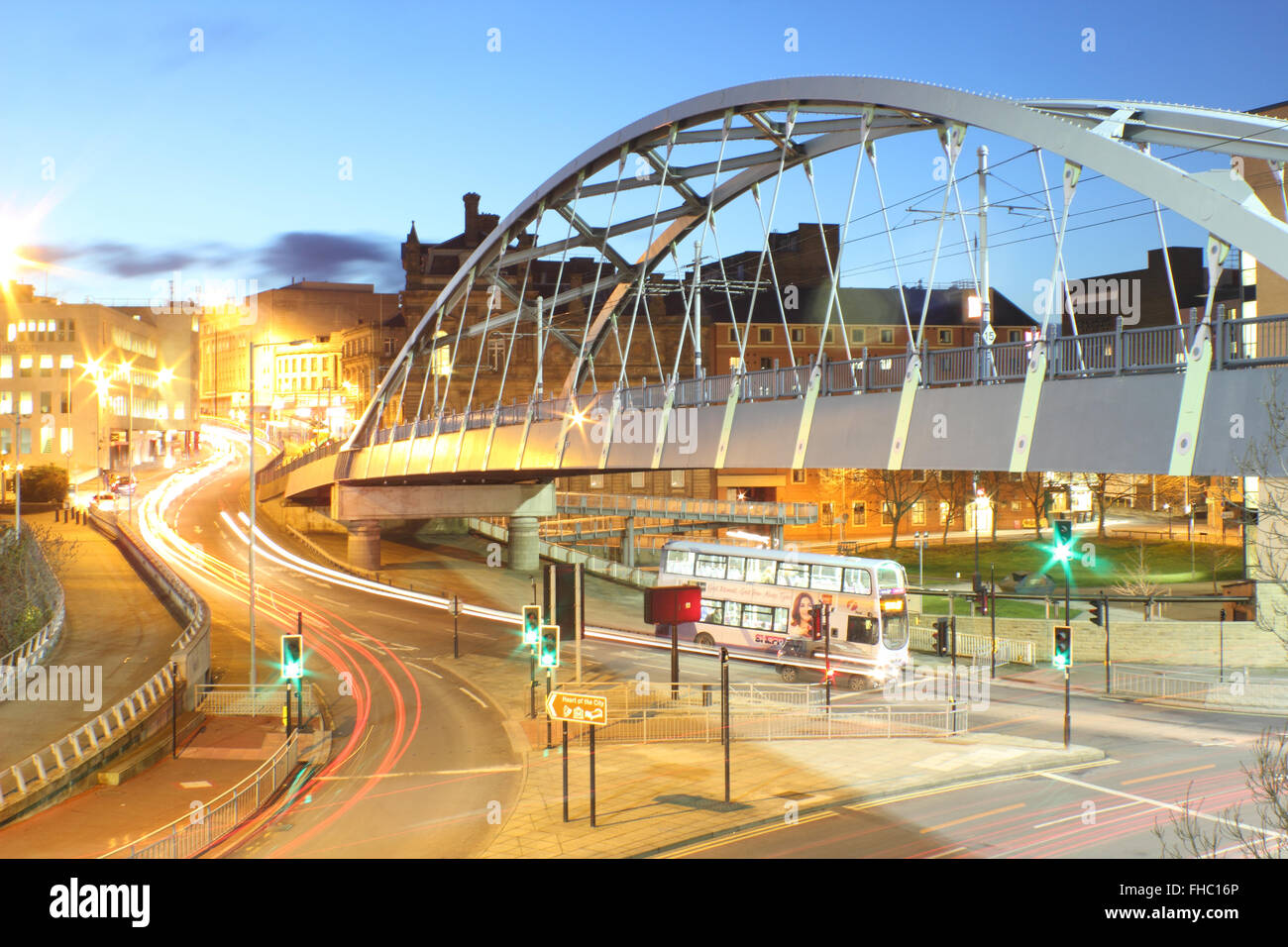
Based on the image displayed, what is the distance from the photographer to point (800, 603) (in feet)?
123

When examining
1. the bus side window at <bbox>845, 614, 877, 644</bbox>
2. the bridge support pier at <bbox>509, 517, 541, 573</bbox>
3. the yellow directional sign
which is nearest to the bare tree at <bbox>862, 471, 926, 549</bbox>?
the bridge support pier at <bbox>509, 517, 541, 573</bbox>

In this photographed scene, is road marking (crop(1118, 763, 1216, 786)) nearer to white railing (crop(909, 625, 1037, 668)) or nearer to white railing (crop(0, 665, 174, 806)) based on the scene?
white railing (crop(909, 625, 1037, 668))

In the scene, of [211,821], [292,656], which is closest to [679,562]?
[292,656]

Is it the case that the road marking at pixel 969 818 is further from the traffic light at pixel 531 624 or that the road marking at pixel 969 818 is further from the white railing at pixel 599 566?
the white railing at pixel 599 566

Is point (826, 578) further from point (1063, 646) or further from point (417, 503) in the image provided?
point (417, 503)

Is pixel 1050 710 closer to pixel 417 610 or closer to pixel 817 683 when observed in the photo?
pixel 817 683

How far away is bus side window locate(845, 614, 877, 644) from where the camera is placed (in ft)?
117

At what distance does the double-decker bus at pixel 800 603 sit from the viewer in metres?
35.7

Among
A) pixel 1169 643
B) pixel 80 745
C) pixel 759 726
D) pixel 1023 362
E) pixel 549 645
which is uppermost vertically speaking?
pixel 1023 362

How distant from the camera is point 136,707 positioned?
30672mm

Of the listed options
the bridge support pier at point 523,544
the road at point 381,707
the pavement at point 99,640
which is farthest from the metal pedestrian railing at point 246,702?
the bridge support pier at point 523,544

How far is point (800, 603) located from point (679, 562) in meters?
5.96
